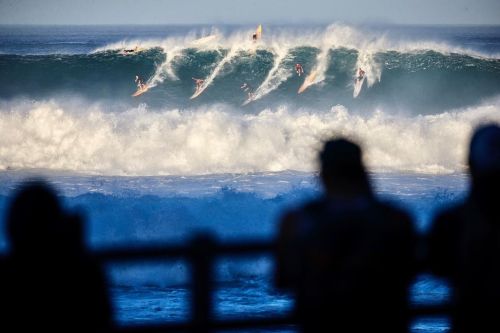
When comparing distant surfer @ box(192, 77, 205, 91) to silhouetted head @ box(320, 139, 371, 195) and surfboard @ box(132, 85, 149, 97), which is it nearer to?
surfboard @ box(132, 85, 149, 97)

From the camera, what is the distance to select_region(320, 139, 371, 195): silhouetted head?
1.86 m

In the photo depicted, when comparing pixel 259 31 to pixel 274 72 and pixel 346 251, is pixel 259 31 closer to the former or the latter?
pixel 274 72

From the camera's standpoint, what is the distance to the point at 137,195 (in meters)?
12.2

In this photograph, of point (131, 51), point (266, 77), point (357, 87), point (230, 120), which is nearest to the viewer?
point (230, 120)

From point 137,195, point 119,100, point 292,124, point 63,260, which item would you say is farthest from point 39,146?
point 63,260

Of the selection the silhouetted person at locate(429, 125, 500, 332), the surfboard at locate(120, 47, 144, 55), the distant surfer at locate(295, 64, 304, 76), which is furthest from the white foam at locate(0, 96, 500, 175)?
the silhouetted person at locate(429, 125, 500, 332)

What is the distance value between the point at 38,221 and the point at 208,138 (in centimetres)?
1358

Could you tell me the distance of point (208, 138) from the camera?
15.3 meters

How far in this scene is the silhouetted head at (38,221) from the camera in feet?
5.70

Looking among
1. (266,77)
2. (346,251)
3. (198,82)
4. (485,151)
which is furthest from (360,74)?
(346,251)

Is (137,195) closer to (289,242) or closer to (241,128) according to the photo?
(241,128)

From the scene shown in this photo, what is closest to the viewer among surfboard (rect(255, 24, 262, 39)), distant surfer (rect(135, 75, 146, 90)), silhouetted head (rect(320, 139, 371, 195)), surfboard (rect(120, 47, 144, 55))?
silhouetted head (rect(320, 139, 371, 195))

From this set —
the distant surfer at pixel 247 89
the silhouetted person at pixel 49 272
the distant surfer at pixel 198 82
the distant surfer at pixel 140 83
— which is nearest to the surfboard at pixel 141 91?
the distant surfer at pixel 140 83

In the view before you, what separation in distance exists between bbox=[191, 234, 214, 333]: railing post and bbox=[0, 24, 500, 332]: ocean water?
7.82m
